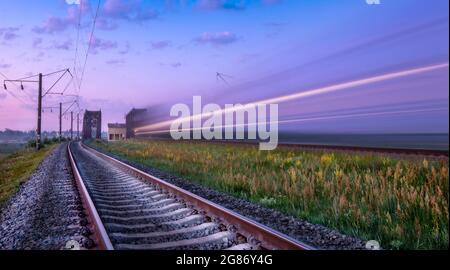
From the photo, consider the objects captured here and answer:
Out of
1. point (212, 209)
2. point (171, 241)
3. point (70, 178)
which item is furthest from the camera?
point (70, 178)

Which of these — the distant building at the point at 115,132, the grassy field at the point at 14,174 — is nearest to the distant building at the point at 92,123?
the distant building at the point at 115,132

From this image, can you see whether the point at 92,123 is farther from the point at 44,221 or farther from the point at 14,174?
the point at 44,221

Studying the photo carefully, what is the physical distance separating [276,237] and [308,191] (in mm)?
4184

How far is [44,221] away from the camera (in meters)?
7.91

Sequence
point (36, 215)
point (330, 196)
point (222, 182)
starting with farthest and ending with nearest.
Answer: point (222, 182) < point (330, 196) < point (36, 215)

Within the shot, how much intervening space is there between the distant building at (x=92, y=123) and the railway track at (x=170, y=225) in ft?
319

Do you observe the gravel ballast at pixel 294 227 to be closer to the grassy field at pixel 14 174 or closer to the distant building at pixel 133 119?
the grassy field at pixel 14 174

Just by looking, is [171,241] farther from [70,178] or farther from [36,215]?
[70,178]

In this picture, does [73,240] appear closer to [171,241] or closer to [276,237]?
[171,241]

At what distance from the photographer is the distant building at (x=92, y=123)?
342 ft

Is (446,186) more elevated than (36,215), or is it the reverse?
(446,186)
